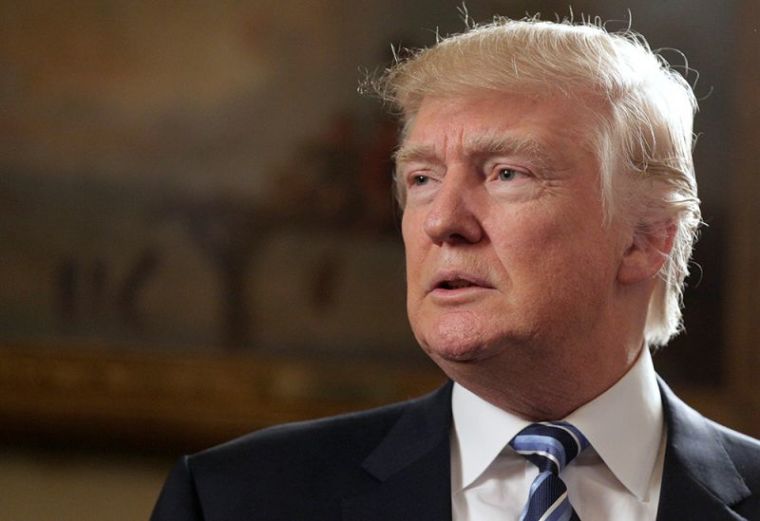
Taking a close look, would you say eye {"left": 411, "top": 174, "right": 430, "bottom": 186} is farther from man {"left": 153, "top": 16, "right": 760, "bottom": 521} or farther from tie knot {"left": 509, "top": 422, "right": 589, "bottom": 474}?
tie knot {"left": 509, "top": 422, "right": 589, "bottom": 474}

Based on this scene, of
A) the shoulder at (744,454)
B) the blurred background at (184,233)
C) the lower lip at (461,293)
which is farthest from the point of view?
the blurred background at (184,233)

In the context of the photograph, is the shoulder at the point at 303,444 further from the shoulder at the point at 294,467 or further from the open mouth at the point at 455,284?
the open mouth at the point at 455,284

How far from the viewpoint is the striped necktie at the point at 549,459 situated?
101 inches

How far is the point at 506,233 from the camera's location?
2.54 meters

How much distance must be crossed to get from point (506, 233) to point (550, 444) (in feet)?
1.46

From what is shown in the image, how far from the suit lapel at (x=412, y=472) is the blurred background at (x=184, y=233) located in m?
2.42

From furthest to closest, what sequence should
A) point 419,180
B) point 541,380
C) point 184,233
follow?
point 184,233, point 419,180, point 541,380

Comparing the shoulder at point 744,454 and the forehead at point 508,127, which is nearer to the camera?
the forehead at point 508,127

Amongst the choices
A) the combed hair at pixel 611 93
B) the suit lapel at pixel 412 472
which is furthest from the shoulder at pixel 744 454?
the suit lapel at pixel 412 472

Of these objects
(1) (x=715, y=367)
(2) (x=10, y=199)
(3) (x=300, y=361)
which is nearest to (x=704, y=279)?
(1) (x=715, y=367)

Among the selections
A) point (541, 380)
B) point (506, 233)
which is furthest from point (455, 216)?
point (541, 380)

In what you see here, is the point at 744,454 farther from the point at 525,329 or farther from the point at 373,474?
the point at 373,474

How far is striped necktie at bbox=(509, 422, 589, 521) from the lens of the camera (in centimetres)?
255

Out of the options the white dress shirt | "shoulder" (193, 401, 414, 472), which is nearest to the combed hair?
the white dress shirt
